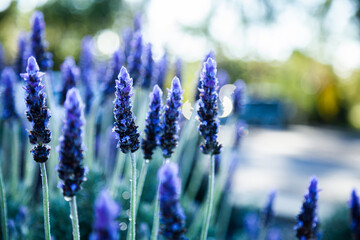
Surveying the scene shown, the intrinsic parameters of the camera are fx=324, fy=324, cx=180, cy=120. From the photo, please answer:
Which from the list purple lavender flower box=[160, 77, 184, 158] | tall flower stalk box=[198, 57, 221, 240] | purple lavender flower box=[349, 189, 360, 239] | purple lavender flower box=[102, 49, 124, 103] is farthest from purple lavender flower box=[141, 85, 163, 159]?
purple lavender flower box=[102, 49, 124, 103]

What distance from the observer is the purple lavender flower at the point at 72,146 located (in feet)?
2.89

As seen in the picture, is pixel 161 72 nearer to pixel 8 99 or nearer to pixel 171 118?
pixel 8 99

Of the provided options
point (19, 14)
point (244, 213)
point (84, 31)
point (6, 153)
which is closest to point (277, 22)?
point (84, 31)

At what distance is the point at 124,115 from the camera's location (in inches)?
47.0

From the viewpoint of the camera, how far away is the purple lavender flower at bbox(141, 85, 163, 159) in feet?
4.06

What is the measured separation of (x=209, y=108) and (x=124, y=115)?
342mm

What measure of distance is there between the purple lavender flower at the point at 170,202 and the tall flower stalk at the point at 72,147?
0.26m

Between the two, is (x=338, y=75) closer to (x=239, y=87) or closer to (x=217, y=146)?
(x=239, y=87)

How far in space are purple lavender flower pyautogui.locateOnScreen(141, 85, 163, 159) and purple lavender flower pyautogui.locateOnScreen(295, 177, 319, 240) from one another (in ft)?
2.15

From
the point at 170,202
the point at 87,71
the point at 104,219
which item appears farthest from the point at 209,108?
the point at 87,71

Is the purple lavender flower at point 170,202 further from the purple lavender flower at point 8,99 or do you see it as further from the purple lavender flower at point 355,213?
the purple lavender flower at point 8,99

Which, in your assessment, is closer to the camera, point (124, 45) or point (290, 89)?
point (124, 45)

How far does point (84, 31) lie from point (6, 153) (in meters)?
20.6

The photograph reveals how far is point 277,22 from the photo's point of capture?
20203 millimetres
